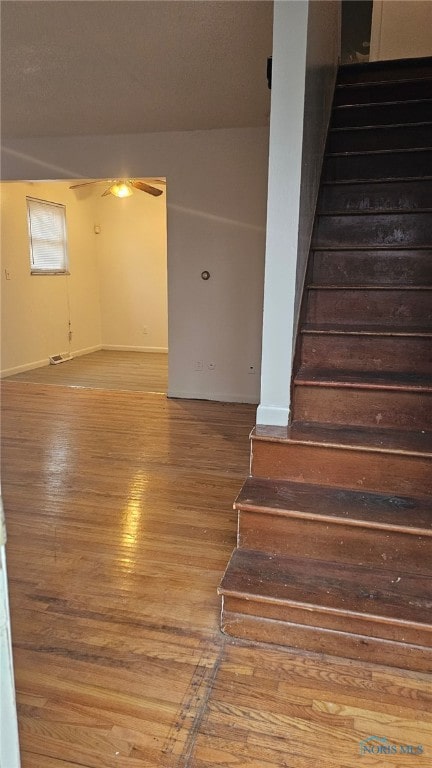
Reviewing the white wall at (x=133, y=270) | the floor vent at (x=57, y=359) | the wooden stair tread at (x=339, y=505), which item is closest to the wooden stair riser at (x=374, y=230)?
the wooden stair tread at (x=339, y=505)

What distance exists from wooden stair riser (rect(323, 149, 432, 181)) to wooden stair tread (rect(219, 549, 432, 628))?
2.29m

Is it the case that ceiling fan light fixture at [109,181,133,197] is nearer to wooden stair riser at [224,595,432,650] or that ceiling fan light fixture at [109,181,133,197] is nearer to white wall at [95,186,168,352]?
white wall at [95,186,168,352]

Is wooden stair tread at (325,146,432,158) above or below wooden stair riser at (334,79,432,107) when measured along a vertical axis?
below

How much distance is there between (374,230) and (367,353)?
0.86m

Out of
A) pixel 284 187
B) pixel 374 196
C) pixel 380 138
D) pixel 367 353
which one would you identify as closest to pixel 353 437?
pixel 367 353

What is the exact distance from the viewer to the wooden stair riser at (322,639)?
1.48m

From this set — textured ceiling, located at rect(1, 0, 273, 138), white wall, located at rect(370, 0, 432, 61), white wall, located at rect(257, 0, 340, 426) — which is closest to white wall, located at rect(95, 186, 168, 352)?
textured ceiling, located at rect(1, 0, 273, 138)

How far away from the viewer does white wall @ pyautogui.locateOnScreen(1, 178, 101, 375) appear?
573 cm

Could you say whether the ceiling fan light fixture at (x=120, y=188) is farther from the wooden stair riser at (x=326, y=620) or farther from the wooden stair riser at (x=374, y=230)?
the wooden stair riser at (x=326, y=620)

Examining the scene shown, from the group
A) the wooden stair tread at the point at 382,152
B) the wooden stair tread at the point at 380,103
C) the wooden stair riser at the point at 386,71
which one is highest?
the wooden stair riser at the point at 386,71

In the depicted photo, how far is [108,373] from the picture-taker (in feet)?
19.8

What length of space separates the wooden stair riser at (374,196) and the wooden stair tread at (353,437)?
138cm

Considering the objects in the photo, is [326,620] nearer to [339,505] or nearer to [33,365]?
[339,505]

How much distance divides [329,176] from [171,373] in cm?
255
